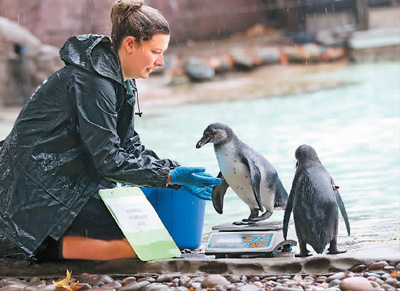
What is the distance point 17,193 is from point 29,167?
105mm

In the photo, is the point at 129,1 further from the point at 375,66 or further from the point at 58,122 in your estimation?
the point at 375,66

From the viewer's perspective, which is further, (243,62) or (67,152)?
(243,62)

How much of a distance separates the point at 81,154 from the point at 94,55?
0.36 meters

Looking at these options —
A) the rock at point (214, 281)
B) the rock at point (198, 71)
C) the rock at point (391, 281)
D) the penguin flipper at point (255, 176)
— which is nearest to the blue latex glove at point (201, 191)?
the penguin flipper at point (255, 176)

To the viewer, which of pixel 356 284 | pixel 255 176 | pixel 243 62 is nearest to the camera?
pixel 356 284

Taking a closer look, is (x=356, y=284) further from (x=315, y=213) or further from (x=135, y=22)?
(x=135, y=22)

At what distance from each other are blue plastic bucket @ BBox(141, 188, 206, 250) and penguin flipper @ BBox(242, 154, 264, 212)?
256 millimetres

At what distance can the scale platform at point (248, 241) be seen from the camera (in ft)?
8.90

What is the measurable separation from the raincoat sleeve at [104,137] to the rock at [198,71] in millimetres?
10057

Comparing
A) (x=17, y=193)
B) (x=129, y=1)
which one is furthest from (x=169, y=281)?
(x=129, y=1)

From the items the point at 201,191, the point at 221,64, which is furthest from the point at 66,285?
the point at 221,64

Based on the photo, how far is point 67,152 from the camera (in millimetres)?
2682

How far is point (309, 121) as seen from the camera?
29.7ft

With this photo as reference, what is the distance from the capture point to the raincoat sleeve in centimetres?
258
